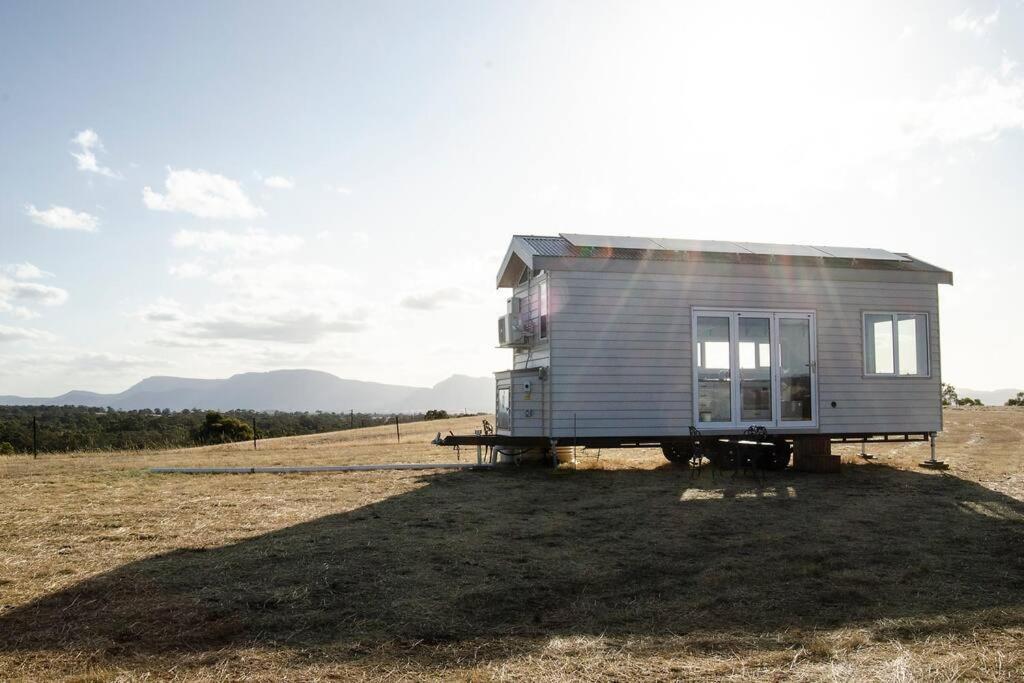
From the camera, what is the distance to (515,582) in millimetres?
5691

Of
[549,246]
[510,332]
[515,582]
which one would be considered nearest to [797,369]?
[549,246]

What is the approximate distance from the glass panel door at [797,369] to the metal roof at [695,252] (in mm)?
1072

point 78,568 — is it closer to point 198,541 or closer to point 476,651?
point 198,541

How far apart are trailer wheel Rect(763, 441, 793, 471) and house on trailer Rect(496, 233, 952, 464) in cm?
31

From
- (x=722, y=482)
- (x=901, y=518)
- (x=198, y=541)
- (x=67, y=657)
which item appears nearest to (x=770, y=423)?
(x=722, y=482)

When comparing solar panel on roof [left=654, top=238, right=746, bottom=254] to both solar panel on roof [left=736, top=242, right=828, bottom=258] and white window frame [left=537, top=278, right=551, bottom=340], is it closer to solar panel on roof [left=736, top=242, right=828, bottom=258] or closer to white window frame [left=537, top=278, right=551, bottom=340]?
solar panel on roof [left=736, top=242, right=828, bottom=258]

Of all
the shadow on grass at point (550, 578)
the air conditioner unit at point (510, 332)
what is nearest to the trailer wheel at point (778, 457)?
the shadow on grass at point (550, 578)

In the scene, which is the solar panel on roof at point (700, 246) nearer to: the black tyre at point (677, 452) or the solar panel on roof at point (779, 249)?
the solar panel on roof at point (779, 249)

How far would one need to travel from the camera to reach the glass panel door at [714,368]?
13.2 meters

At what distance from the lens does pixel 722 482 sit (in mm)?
11422

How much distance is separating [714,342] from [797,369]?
156cm

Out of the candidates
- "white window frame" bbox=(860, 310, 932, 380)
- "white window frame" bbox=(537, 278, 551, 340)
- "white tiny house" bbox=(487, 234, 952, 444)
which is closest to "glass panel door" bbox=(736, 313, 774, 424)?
"white tiny house" bbox=(487, 234, 952, 444)

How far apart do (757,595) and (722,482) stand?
20.6 ft

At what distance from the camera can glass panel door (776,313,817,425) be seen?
13438 mm
